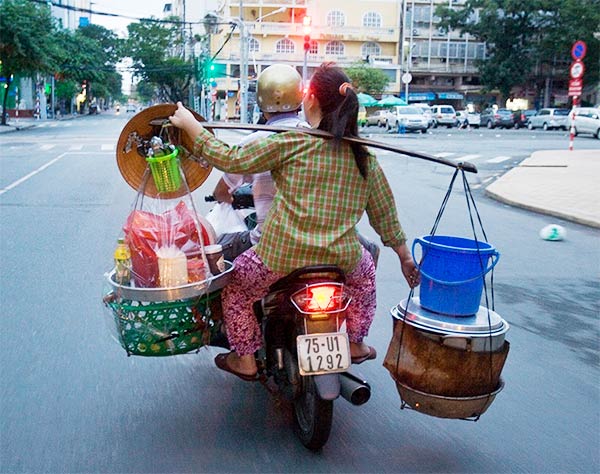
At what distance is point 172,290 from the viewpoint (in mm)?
3125

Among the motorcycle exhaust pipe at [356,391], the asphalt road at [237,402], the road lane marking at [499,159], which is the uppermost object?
the motorcycle exhaust pipe at [356,391]

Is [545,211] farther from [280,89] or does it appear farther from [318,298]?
[318,298]

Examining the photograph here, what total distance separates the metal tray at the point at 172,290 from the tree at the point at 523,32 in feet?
198

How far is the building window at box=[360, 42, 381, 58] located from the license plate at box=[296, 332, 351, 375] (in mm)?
70932

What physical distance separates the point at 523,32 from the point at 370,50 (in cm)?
1628

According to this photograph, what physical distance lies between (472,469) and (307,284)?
1130 millimetres

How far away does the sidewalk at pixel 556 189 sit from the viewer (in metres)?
11.4

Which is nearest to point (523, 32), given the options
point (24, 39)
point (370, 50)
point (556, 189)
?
point (370, 50)

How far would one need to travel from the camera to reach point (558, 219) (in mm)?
11031

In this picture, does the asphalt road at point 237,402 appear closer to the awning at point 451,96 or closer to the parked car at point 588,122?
the parked car at point 588,122

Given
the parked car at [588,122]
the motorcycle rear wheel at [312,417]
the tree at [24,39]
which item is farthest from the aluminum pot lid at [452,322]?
the tree at [24,39]

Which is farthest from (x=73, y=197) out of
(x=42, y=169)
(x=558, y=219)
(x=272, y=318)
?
(x=272, y=318)

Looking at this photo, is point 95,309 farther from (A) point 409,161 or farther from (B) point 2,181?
(A) point 409,161

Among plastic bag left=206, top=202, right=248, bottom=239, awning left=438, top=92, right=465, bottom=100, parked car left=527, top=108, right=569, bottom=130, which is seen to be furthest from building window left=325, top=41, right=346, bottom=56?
plastic bag left=206, top=202, right=248, bottom=239
